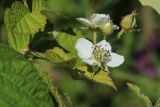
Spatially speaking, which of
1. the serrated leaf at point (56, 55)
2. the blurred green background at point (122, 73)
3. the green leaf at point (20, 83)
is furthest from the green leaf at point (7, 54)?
the blurred green background at point (122, 73)

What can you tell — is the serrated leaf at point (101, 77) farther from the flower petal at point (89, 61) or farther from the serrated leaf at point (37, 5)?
the serrated leaf at point (37, 5)

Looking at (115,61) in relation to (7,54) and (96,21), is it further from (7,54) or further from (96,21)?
(7,54)

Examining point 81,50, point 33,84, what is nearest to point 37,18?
point 81,50

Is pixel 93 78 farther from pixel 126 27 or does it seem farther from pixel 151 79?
pixel 151 79

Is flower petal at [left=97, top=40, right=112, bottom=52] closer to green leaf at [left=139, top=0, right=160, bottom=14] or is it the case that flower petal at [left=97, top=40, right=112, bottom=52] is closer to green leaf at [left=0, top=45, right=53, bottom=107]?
green leaf at [left=139, top=0, right=160, bottom=14]

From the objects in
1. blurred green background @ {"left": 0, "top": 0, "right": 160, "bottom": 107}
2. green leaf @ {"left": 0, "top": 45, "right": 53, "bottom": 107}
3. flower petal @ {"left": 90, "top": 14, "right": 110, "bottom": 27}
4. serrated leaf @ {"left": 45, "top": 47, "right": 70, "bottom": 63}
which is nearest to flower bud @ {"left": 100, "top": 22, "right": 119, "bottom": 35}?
flower petal @ {"left": 90, "top": 14, "right": 110, "bottom": 27}

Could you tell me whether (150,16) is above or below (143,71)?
above

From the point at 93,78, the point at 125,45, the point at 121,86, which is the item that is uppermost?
the point at 93,78
